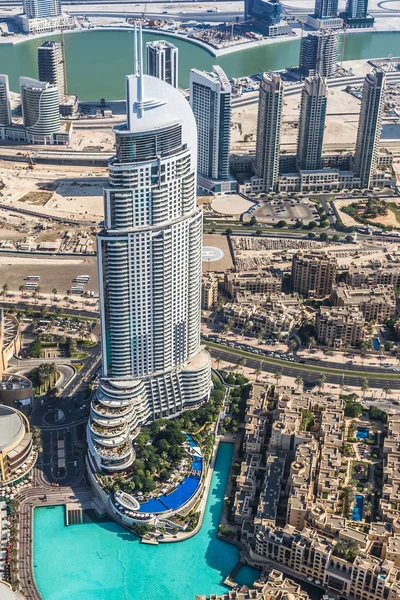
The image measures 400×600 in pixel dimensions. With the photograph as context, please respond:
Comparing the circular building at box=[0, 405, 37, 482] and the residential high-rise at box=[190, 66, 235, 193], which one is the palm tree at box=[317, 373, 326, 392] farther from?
the residential high-rise at box=[190, 66, 235, 193]

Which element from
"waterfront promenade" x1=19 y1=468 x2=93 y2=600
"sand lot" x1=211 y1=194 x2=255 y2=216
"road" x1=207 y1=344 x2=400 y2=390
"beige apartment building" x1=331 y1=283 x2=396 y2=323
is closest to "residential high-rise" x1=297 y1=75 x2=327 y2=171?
"sand lot" x1=211 y1=194 x2=255 y2=216

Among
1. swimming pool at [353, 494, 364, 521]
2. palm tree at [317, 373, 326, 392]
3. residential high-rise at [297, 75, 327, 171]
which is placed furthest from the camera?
residential high-rise at [297, 75, 327, 171]

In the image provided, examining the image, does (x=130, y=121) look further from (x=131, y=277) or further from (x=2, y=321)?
(x=2, y=321)

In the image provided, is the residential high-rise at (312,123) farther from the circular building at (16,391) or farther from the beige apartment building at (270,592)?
the beige apartment building at (270,592)

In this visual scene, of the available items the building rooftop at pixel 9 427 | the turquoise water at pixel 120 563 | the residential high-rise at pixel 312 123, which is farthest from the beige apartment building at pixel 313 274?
the building rooftop at pixel 9 427

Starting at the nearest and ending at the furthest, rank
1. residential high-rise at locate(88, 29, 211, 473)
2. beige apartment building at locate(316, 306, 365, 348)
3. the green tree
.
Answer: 1. residential high-rise at locate(88, 29, 211, 473)
2. the green tree
3. beige apartment building at locate(316, 306, 365, 348)

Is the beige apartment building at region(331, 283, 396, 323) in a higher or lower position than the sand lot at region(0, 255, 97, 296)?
higher
